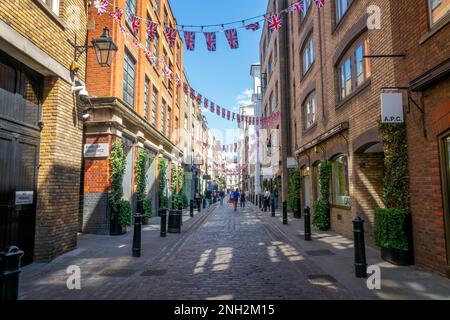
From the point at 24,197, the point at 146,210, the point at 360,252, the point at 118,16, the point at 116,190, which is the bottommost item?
the point at 360,252

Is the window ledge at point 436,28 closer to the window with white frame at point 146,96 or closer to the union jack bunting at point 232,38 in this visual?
the union jack bunting at point 232,38

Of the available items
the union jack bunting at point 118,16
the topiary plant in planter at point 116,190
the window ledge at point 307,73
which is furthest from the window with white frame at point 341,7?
the topiary plant in planter at point 116,190

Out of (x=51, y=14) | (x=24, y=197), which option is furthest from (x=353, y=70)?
(x=24, y=197)

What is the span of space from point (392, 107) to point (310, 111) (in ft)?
30.4

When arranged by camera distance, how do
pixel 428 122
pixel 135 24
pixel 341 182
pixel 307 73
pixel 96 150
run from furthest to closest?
pixel 307 73 → pixel 135 24 → pixel 341 182 → pixel 96 150 → pixel 428 122

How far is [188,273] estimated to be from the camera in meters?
6.33

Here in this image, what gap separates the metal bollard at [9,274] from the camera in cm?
311

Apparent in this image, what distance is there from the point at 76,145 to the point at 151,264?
378 centimetres

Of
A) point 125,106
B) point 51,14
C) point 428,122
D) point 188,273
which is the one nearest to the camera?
point 428,122

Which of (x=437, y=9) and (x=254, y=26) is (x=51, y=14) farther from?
(x=437, y=9)

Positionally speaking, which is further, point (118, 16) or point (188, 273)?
point (118, 16)

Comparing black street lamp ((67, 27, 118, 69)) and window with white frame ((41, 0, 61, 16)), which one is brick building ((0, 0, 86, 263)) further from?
black street lamp ((67, 27, 118, 69))

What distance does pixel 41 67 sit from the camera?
7047 millimetres
